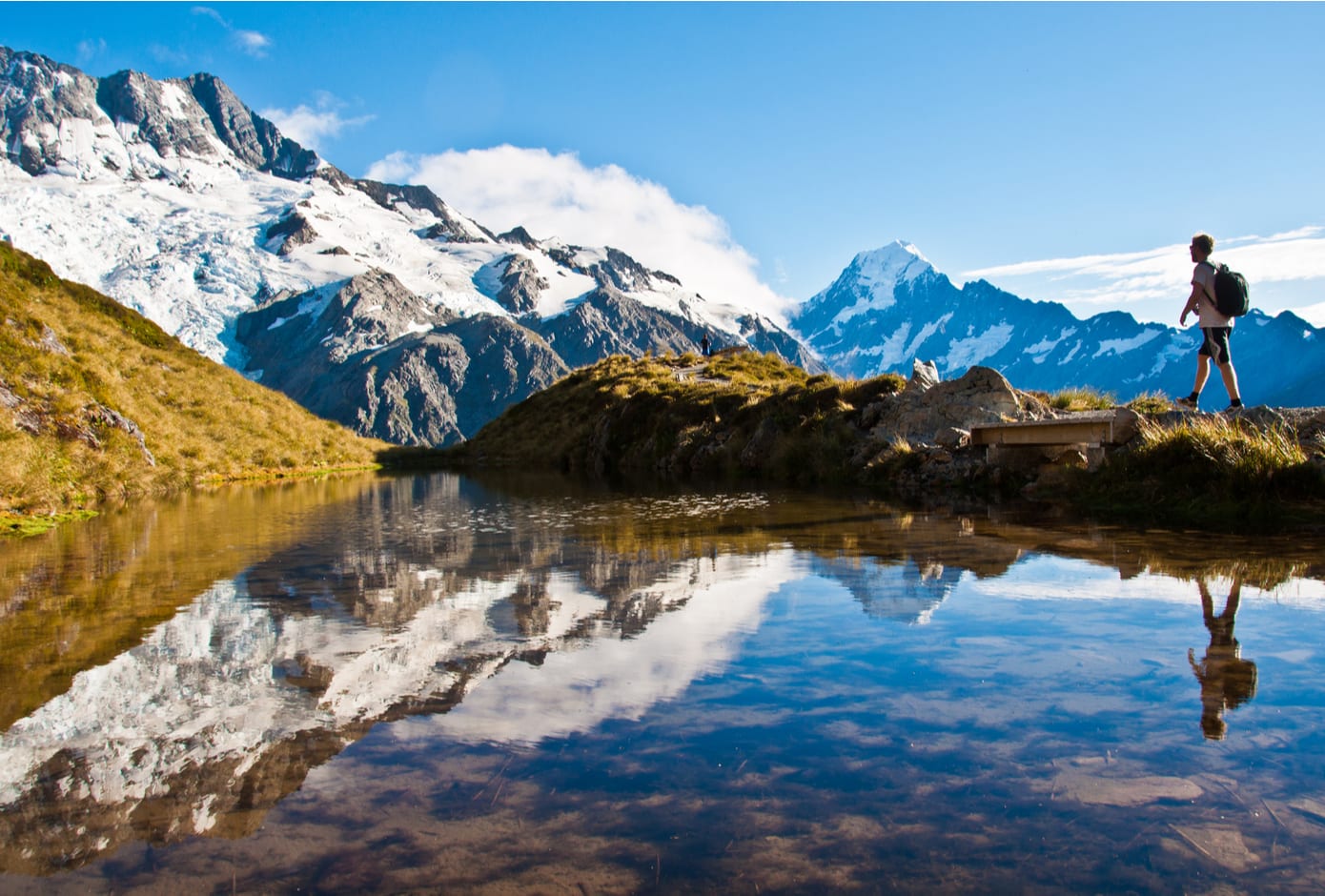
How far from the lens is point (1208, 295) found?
11594 millimetres

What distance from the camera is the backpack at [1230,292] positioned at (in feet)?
Answer: 37.1

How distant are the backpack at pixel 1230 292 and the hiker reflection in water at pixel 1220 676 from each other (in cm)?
773

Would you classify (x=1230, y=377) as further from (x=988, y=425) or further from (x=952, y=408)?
(x=952, y=408)

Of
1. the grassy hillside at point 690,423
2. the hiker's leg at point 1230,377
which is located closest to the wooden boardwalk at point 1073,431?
the hiker's leg at point 1230,377

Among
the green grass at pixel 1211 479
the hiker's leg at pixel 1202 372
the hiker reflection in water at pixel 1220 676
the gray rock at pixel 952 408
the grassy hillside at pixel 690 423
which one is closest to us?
the hiker reflection in water at pixel 1220 676

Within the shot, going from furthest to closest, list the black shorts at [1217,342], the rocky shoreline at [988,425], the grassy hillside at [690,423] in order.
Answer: the grassy hillside at [690,423], the rocky shoreline at [988,425], the black shorts at [1217,342]

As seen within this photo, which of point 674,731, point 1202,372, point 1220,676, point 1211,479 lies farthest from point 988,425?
point 674,731

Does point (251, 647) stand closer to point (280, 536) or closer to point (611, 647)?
point (611, 647)

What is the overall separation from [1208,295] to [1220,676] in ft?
30.7

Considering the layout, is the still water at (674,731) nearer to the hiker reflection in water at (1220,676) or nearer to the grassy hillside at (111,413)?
the hiker reflection in water at (1220,676)

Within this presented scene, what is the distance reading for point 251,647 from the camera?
5004mm

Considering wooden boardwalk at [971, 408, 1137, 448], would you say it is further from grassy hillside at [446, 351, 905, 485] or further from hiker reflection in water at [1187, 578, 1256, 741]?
hiker reflection in water at [1187, 578, 1256, 741]

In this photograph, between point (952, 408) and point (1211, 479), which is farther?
point (952, 408)

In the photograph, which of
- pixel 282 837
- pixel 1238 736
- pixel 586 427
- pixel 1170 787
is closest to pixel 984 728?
pixel 1170 787
